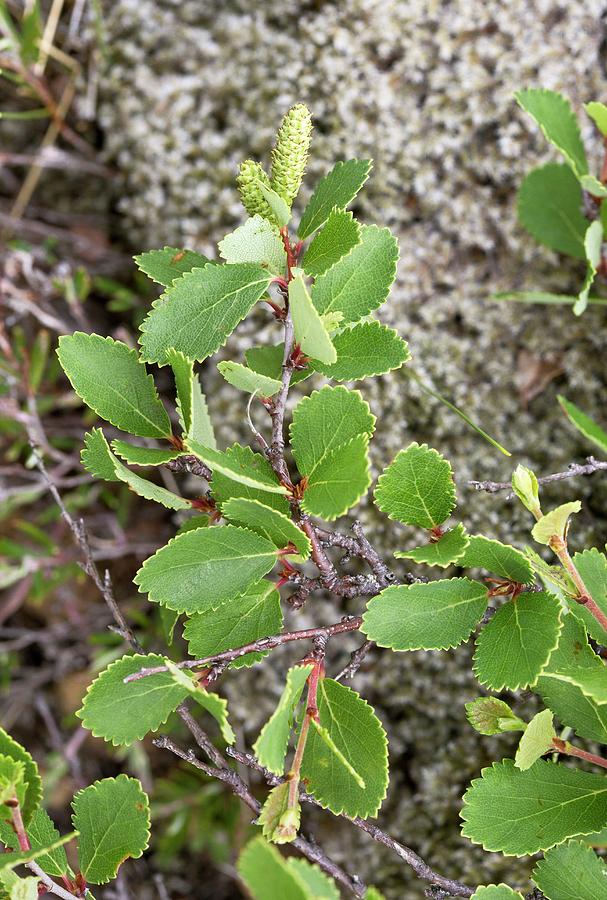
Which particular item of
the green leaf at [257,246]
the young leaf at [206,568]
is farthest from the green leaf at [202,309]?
the young leaf at [206,568]

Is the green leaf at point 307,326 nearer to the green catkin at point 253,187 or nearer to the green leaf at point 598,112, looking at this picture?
the green catkin at point 253,187

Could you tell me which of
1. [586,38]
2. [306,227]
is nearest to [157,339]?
[306,227]

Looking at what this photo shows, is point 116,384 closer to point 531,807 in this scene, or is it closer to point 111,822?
point 111,822

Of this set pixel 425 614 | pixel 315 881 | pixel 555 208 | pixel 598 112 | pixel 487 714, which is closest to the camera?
pixel 315 881

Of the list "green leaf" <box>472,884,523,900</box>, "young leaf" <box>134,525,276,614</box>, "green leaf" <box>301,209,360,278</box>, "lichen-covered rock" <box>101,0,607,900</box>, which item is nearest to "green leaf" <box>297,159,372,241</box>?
"green leaf" <box>301,209,360,278</box>

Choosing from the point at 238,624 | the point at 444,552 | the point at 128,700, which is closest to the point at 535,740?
the point at 444,552

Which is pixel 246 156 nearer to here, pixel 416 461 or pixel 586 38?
pixel 586 38

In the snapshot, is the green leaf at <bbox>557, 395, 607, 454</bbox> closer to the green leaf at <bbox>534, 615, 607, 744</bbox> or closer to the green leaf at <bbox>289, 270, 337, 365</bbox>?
the green leaf at <bbox>534, 615, 607, 744</bbox>
